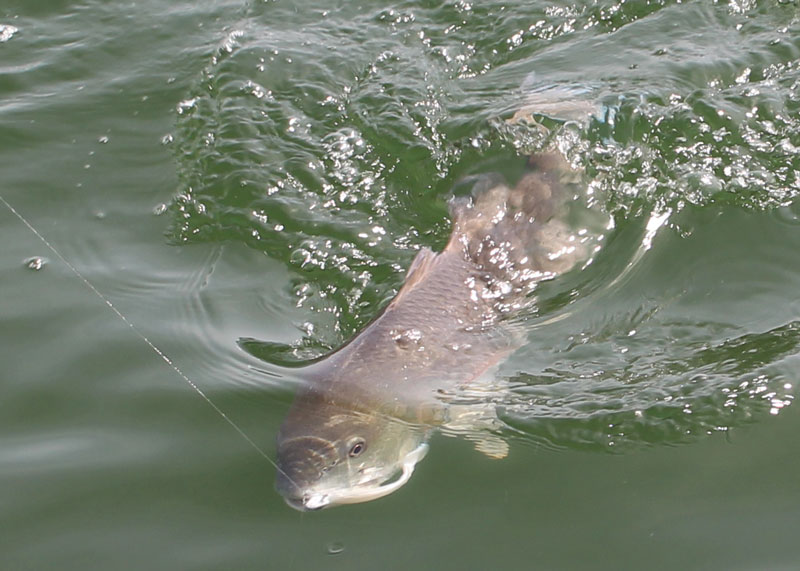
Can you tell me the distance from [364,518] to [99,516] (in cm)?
92

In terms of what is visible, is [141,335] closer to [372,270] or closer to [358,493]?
[372,270]

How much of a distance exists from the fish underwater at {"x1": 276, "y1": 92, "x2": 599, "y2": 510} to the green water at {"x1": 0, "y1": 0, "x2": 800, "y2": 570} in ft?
0.34

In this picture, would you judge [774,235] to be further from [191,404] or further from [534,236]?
[191,404]

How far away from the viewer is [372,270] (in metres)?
4.39

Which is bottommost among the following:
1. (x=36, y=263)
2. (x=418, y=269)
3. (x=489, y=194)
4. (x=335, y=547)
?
(x=335, y=547)

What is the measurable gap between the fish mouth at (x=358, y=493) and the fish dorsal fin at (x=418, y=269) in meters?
0.71

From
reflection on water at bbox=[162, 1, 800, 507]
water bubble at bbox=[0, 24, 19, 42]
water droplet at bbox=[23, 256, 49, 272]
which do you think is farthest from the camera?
water bubble at bbox=[0, 24, 19, 42]

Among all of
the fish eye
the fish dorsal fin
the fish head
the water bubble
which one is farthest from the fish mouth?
the water bubble

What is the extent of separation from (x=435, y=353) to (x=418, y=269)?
0.48 meters

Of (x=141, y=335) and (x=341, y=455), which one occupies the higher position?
(x=341, y=455)

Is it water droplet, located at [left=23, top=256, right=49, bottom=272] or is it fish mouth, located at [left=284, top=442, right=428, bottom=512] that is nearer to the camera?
fish mouth, located at [left=284, top=442, right=428, bottom=512]

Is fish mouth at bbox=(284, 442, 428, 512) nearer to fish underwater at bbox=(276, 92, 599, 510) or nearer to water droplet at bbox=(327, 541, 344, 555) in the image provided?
fish underwater at bbox=(276, 92, 599, 510)

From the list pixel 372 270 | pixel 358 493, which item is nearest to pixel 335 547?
pixel 358 493

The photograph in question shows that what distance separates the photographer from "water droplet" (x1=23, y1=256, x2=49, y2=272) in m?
4.28
